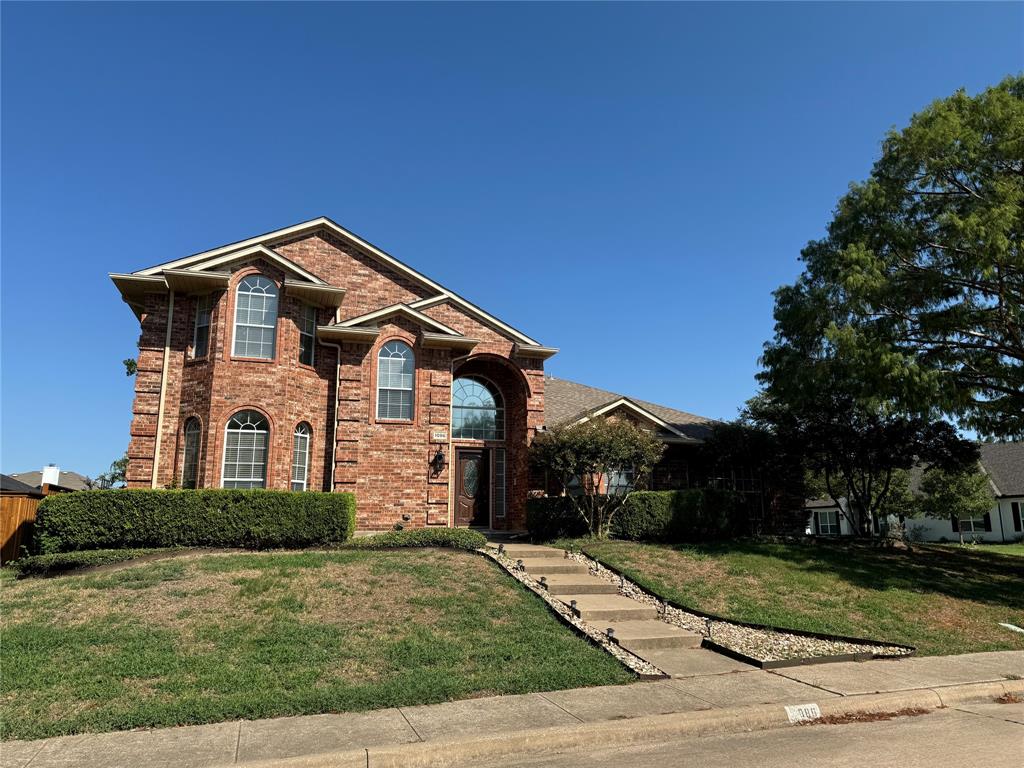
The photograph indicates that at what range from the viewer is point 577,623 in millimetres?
10258

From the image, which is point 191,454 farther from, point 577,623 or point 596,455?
point 577,623

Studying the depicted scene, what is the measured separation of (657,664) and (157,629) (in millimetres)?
6603

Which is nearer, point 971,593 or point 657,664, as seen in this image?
point 657,664

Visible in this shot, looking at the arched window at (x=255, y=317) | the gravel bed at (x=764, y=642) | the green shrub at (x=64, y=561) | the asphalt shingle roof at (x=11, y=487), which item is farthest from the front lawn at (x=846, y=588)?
the asphalt shingle roof at (x=11, y=487)

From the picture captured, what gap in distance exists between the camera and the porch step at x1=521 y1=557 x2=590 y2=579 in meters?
13.7

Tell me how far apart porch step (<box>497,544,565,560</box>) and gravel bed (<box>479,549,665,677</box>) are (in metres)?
0.45

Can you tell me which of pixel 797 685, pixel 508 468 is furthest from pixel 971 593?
pixel 508 468

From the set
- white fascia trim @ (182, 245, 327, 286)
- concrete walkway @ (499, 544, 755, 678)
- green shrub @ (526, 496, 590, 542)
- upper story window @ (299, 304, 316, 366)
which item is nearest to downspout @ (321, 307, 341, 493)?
upper story window @ (299, 304, 316, 366)

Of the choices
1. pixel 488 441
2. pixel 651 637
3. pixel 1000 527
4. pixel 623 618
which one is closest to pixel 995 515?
pixel 1000 527

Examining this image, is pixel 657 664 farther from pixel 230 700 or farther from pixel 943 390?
pixel 943 390

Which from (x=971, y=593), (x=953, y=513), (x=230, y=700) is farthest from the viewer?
(x=953, y=513)

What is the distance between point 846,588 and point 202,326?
1601 cm

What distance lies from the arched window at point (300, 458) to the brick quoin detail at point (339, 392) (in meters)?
0.20

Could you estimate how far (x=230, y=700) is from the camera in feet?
22.0
